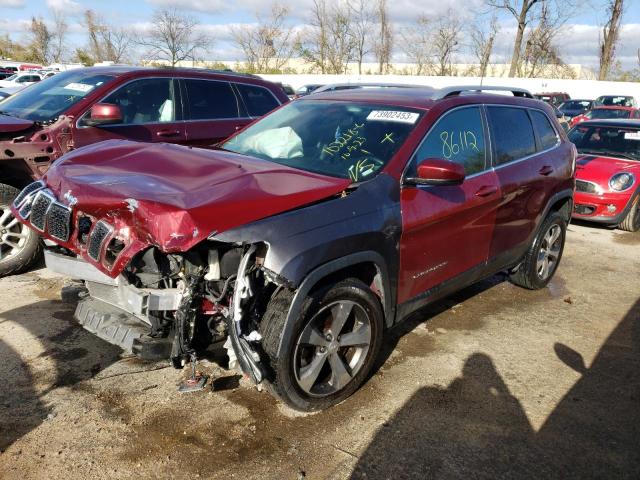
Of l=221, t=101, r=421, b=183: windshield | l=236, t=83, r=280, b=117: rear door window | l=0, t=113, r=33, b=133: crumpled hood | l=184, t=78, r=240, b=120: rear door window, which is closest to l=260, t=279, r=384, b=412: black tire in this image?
l=221, t=101, r=421, b=183: windshield

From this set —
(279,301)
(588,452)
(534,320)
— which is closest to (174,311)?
(279,301)

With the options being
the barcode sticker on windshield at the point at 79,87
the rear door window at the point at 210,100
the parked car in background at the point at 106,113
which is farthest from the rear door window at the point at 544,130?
the barcode sticker on windshield at the point at 79,87

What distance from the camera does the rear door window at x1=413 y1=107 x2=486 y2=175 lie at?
3.56 meters

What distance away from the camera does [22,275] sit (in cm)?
500

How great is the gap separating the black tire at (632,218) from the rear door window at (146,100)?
6635 mm

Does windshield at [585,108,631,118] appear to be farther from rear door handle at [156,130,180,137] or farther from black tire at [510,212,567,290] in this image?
rear door handle at [156,130,180,137]

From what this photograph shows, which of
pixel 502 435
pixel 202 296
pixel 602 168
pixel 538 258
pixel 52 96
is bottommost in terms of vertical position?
pixel 502 435

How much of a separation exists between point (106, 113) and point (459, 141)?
10.4 ft

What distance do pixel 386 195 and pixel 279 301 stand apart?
Result: 3.03 feet

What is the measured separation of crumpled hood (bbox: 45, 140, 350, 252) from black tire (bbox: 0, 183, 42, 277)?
159 cm

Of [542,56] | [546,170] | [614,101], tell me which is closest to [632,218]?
[546,170]

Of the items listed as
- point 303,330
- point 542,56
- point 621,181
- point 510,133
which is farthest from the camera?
point 542,56

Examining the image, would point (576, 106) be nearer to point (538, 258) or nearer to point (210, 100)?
point (538, 258)

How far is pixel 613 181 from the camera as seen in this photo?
7.80 metres
